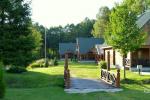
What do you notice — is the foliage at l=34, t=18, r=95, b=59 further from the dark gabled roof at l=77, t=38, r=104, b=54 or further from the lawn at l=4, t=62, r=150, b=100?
the lawn at l=4, t=62, r=150, b=100

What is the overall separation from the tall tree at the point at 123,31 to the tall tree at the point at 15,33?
7.34 m

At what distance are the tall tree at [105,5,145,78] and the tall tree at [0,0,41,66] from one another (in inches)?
289

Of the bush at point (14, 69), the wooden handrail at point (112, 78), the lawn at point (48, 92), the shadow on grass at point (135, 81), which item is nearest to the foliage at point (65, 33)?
the bush at point (14, 69)

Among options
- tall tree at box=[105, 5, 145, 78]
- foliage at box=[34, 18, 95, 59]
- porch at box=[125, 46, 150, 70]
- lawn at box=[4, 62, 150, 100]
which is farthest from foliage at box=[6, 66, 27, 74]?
foliage at box=[34, 18, 95, 59]

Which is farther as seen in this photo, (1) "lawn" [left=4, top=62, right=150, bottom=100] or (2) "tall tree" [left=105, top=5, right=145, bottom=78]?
(2) "tall tree" [left=105, top=5, right=145, bottom=78]

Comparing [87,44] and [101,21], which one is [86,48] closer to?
[87,44]

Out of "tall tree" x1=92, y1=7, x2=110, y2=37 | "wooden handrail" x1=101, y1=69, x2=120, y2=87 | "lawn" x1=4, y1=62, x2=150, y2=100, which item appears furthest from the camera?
"tall tree" x1=92, y1=7, x2=110, y2=37

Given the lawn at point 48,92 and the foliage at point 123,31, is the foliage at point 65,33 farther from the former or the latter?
the lawn at point 48,92

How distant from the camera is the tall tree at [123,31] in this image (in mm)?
36438

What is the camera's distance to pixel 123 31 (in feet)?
120

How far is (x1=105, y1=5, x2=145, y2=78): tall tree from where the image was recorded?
1435 inches

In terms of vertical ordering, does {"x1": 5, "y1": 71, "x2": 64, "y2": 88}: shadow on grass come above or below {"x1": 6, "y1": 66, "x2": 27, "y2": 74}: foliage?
below

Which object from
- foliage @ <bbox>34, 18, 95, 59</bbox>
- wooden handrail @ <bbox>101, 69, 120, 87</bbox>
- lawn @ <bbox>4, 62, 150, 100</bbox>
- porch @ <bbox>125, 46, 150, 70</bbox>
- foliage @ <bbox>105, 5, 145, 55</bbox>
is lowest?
lawn @ <bbox>4, 62, 150, 100</bbox>

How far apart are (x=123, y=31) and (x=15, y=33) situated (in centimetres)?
949
